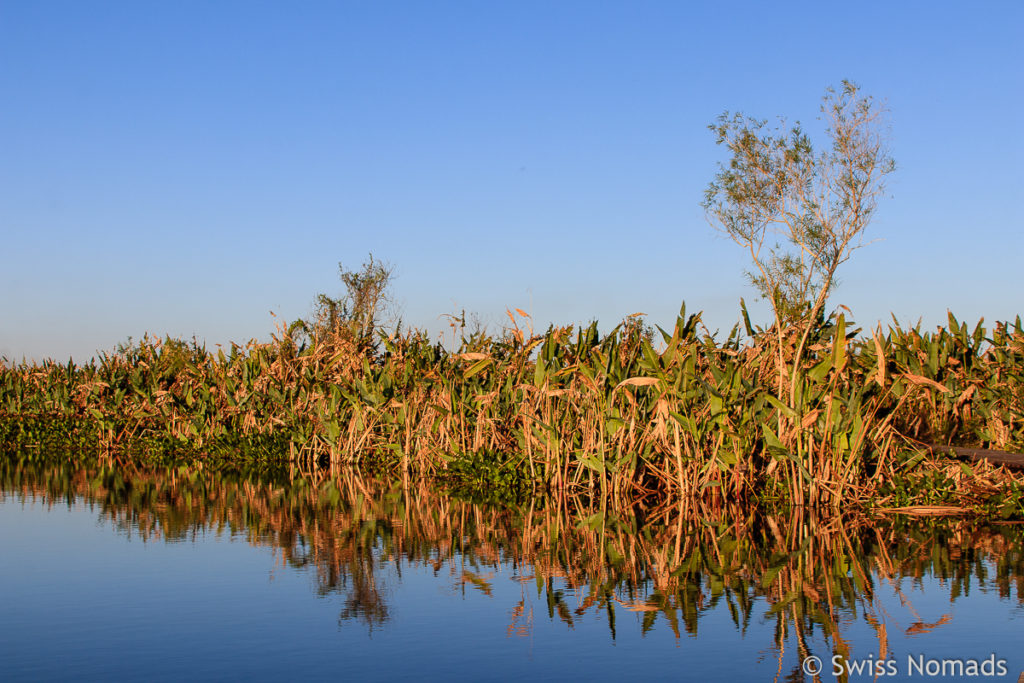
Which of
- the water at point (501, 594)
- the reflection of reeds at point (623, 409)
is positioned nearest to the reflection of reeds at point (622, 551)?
the water at point (501, 594)

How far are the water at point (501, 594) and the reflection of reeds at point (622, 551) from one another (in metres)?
0.04

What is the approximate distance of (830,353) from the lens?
35.5ft

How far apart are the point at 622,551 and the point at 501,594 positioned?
1887mm

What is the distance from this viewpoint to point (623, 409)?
12.4m

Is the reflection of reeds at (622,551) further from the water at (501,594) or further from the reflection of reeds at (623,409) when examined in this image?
the reflection of reeds at (623,409)

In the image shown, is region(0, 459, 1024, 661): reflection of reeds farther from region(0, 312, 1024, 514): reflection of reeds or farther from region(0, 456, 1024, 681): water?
region(0, 312, 1024, 514): reflection of reeds

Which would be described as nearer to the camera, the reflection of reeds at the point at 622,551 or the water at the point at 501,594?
the water at the point at 501,594

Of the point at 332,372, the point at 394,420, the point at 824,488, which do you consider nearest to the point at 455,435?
the point at 394,420

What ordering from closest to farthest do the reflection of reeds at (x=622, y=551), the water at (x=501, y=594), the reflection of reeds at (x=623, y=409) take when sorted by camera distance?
the water at (x=501, y=594) < the reflection of reeds at (x=622, y=551) < the reflection of reeds at (x=623, y=409)

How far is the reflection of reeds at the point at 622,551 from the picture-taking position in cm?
694

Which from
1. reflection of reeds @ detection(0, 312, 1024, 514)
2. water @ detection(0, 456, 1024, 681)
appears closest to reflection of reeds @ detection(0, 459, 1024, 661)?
water @ detection(0, 456, 1024, 681)

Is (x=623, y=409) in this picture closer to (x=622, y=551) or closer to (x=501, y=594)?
(x=622, y=551)

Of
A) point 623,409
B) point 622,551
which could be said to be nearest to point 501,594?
point 622,551

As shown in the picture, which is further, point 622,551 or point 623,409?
point 623,409
